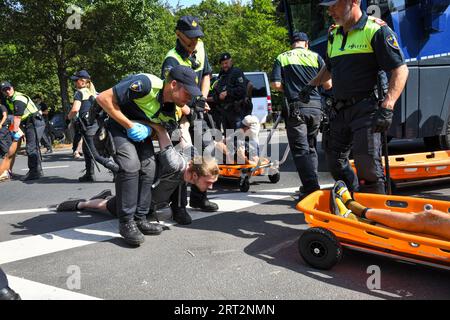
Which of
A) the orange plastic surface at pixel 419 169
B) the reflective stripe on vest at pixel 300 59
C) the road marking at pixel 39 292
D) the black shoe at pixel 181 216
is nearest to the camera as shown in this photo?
the road marking at pixel 39 292

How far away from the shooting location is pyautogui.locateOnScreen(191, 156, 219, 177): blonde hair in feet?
12.1

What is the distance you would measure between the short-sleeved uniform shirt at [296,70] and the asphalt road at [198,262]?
1.27 meters

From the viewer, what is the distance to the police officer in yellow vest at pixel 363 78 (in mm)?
3383

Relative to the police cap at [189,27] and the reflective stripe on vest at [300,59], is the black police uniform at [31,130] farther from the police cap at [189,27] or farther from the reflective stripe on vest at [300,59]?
the reflective stripe on vest at [300,59]

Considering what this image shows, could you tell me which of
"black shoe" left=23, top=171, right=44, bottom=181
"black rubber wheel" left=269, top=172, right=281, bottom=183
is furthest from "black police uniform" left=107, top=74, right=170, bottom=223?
"black shoe" left=23, top=171, right=44, bottom=181

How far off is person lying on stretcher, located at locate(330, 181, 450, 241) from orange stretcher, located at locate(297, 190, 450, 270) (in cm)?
7

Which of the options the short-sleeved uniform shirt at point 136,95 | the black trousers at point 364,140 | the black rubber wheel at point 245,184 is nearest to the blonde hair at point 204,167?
the short-sleeved uniform shirt at point 136,95

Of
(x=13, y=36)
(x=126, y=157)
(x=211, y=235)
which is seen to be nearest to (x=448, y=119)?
(x=211, y=235)

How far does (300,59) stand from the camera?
4.93 m

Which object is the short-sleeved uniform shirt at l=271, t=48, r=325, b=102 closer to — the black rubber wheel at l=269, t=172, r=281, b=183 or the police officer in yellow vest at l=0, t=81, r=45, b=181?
the black rubber wheel at l=269, t=172, r=281, b=183

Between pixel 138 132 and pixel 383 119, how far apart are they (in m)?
1.92

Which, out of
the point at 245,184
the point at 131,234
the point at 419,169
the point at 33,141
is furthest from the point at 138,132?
the point at 33,141

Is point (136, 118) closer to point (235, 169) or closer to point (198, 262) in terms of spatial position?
point (198, 262)
